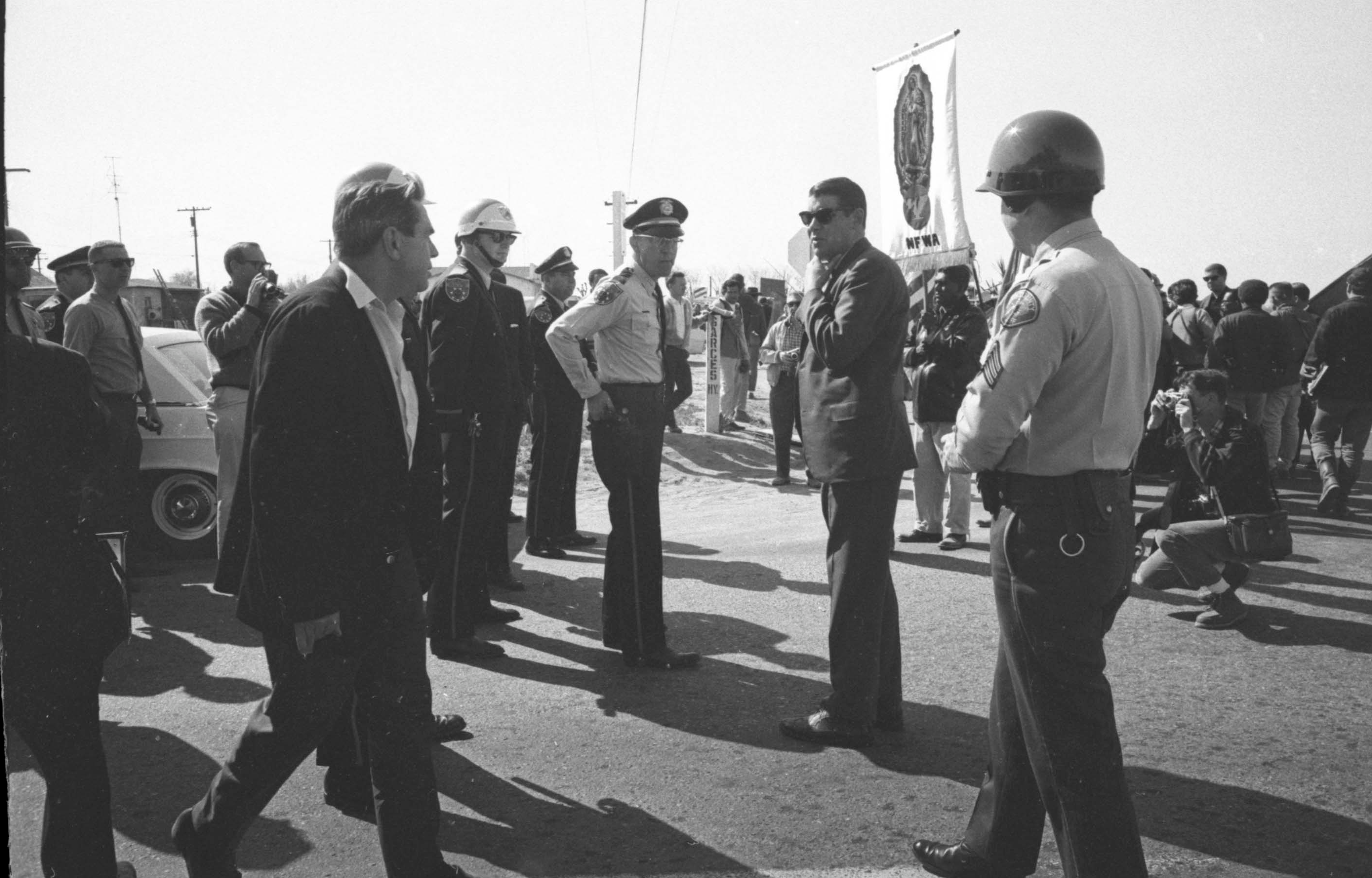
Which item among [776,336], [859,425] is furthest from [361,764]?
[776,336]

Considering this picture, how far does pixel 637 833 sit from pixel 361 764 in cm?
98

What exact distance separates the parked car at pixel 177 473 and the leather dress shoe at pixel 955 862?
6.05m

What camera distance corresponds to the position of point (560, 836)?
364 cm

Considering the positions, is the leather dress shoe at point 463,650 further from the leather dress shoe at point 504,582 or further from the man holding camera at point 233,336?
the man holding camera at point 233,336

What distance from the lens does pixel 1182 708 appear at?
479cm

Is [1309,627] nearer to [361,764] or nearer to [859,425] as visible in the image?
[859,425]

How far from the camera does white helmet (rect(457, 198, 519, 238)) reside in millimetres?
5805

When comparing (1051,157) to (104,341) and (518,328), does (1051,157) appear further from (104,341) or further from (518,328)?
(104,341)

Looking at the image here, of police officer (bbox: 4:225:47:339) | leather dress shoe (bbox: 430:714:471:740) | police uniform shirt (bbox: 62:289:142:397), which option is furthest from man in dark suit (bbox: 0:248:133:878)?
police uniform shirt (bbox: 62:289:142:397)

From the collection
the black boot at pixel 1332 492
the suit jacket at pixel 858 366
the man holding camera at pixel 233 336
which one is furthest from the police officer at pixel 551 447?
the black boot at pixel 1332 492

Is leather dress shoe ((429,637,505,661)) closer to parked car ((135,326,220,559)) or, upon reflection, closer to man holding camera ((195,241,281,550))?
man holding camera ((195,241,281,550))

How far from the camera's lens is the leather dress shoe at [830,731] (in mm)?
4328

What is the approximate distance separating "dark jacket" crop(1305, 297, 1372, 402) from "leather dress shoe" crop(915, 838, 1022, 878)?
789 cm

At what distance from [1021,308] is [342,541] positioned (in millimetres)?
1857
